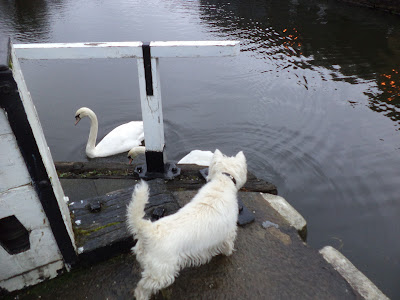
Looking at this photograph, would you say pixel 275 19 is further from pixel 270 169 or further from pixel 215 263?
pixel 215 263

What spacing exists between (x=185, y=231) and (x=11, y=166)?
1.37m

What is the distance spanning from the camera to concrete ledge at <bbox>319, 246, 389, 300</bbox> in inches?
119

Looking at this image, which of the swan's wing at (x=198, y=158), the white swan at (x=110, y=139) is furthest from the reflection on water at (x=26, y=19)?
the swan's wing at (x=198, y=158)

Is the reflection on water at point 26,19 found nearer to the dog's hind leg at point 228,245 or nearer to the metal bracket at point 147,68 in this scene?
the metal bracket at point 147,68

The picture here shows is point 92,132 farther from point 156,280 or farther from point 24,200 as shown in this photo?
point 156,280

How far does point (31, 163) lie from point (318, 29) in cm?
1672

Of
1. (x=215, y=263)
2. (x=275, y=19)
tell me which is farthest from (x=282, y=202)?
(x=275, y=19)

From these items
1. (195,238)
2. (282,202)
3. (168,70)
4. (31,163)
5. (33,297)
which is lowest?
(168,70)

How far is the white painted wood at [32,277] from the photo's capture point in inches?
106

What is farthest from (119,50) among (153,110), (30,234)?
(30,234)

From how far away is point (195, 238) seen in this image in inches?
103

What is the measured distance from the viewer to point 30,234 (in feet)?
8.34

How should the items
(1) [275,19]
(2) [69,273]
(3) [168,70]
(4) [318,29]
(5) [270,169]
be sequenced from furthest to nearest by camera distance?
(1) [275,19], (4) [318,29], (3) [168,70], (5) [270,169], (2) [69,273]

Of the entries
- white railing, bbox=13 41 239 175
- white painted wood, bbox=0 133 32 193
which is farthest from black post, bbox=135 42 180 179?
white painted wood, bbox=0 133 32 193
